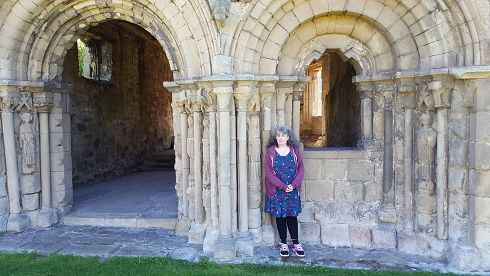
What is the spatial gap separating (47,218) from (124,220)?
1167mm

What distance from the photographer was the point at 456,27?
3688 millimetres

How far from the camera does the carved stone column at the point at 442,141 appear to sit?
3711 mm

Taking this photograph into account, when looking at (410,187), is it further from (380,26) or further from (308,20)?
(308,20)

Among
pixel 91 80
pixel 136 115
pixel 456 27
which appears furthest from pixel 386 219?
pixel 136 115

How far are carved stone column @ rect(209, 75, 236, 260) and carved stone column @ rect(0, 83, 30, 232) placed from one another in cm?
307

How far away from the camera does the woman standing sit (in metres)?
3.98

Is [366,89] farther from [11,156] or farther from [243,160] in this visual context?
[11,156]

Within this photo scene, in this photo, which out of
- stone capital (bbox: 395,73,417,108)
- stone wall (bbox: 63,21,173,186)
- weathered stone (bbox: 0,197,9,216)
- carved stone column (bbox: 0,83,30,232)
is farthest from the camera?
stone wall (bbox: 63,21,173,186)

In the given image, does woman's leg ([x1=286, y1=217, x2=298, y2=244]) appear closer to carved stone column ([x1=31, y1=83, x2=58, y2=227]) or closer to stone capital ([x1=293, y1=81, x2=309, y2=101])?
stone capital ([x1=293, y1=81, x2=309, y2=101])

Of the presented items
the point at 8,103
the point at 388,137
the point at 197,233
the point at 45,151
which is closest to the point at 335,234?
the point at 388,137

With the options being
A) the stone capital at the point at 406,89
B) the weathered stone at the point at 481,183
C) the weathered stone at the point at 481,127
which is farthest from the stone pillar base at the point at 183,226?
the weathered stone at the point at 481,127

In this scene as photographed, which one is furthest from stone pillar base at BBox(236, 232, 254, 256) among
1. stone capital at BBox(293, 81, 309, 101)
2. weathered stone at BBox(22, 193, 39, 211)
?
weathered stone at BBox(22, 193, 39, 211)

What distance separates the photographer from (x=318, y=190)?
4.44 m

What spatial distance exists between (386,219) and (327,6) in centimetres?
280
